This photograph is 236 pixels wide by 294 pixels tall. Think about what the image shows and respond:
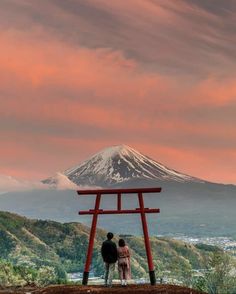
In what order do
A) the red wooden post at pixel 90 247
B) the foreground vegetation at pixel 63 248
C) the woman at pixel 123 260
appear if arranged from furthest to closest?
the foreground vegetation at pixel 63 248
the red wooden post at pixel 90 247
the woman at pixel 123 260

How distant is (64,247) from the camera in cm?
13250

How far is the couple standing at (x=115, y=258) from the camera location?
61.2 ft

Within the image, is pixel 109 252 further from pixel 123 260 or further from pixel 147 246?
pixel 147 246

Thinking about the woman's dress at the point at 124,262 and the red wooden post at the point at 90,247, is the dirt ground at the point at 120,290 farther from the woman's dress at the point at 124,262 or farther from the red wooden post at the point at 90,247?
the red wooden post at the point at 90,247

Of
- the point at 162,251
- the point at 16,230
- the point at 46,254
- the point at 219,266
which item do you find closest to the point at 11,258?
the point at 46,254

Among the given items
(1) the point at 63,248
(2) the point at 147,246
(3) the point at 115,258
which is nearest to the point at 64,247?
(1) the point at 63,248

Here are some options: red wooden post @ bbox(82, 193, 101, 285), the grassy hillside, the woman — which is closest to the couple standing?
the woman

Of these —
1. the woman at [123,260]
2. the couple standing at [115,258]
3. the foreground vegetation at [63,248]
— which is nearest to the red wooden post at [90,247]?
the couple standing at [115,258]

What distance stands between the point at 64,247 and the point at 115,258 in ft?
380

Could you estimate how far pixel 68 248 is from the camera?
5162 inches

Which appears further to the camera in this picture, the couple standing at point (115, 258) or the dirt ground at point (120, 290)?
the couple standing at point (115, 258)

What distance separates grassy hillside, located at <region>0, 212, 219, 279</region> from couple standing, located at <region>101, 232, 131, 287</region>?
95.6m

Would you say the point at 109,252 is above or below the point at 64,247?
below

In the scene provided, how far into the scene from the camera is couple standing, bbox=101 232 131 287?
1864 cm
